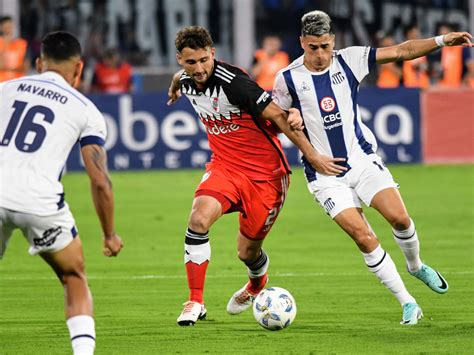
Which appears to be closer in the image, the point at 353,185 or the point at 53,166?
the point at 53,166

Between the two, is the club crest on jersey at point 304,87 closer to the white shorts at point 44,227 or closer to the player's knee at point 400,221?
the player's knee at point 400,221

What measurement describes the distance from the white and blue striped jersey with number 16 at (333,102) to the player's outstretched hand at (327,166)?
78 millimetres

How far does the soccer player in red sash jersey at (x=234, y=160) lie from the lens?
873 cm

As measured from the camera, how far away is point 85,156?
22.1 ft

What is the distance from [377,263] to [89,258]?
14.8 ft

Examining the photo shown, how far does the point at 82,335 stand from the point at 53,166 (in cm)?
94

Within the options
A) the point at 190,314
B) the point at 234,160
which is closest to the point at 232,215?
the point at 234,160

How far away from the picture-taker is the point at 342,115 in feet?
29.6

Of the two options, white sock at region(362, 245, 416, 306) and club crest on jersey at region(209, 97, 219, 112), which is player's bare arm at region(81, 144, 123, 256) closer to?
club crest on jersey at region(209, 97, 219, 112)

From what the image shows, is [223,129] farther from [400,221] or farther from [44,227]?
[44,227]

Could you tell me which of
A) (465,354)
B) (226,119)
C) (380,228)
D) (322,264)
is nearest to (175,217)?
(380,228)

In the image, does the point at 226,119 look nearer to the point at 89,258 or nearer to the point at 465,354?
the point at 465,354

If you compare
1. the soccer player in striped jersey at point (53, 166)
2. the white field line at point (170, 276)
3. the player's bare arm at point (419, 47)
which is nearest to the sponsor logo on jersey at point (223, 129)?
the player's bare arm at point (419, 47)

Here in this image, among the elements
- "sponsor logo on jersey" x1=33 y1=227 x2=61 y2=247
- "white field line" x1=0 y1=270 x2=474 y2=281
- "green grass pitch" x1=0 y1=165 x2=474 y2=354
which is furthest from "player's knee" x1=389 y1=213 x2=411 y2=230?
"sponsor logo on jersey" x1=33 y1=227 x2=61 y2=247
